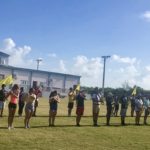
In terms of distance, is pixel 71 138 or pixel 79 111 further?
pixel 79 111

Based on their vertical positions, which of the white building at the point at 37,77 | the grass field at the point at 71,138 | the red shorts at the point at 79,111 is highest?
the white building at the point at 37,77

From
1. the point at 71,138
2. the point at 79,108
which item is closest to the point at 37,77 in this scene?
the point at 79,108

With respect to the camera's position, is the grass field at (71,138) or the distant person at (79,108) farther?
the distant person at (79,108)

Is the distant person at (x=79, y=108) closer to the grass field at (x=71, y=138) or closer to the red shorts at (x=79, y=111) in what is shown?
the red shorts at (x=79, y=111)

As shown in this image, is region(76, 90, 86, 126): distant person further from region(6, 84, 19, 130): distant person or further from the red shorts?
region(6, 84, 19, 130): distant person

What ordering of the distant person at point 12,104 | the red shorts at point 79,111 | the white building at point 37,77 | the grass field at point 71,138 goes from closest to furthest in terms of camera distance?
the grass field at point 71,138 → the distant person at point 12,104 → the red shorts at point 79,111 → the white building at point 37,77

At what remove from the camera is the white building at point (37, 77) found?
97938mm

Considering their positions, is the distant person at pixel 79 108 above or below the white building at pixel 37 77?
below

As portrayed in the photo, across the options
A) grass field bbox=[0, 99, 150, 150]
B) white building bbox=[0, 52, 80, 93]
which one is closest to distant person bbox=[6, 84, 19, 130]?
grass field bbox=[0, 99, 150, 150]

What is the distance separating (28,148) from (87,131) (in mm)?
5613

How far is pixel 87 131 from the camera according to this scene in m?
18.9

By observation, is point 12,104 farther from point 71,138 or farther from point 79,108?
→ point 79,108

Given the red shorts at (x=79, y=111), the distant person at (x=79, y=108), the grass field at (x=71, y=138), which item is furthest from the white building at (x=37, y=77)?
the grass field at (x=71, y=138)

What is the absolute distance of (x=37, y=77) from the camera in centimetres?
10381
